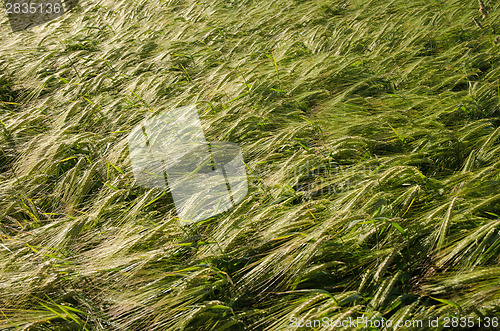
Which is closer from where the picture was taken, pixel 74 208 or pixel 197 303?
pixel 197 303

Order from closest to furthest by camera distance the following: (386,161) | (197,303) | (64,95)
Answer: (197,303)
(386,161)
(64,95)

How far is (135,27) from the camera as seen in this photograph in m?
4.52

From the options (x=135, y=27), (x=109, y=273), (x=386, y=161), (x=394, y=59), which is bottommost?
(x=109, y=273)

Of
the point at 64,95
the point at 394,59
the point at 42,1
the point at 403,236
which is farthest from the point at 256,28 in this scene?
the point at 42,1

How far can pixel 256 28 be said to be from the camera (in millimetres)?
3775

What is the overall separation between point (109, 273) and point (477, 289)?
Answer: 153 cm

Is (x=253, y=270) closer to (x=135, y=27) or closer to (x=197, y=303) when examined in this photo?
(x=197, y=303)

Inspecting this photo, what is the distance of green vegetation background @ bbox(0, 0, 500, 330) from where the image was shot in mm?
1350

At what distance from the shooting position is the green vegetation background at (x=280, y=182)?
1.35m

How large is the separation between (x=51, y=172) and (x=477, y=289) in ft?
8.43

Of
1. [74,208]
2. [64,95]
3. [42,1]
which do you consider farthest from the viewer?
[42,1]

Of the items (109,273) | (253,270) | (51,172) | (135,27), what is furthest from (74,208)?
(135,27)

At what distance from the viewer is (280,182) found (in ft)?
6.07

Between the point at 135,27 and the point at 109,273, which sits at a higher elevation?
the point at 135,27
